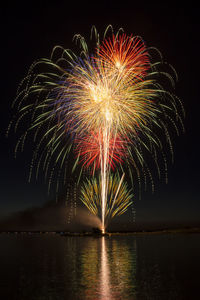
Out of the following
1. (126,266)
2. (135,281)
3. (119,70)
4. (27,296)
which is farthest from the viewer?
(119,70)

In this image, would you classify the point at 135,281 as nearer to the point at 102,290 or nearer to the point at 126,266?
the point at 102,290

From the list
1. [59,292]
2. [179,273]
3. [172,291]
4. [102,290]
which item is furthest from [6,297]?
[179,273]

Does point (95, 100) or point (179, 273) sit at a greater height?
point (95, 100)

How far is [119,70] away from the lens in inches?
1524

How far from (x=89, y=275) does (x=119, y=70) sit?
22225mm

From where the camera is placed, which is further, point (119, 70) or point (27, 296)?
point (119, 70)

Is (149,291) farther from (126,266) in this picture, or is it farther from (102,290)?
(126,266)

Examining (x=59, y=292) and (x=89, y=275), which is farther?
(x=89, y=275)

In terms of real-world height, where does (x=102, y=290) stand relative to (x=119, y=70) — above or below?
below

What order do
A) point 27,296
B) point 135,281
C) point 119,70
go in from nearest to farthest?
point 27,296 < point 135,281 < point 119,70

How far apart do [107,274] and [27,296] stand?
26.6ft

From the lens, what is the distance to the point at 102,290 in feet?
63.9

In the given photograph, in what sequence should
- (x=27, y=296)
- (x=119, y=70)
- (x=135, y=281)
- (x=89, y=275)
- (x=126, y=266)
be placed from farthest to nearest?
(x=119, y=70), (x=126, y=266), (x=89, y=275), (x=135, y=281), (x=27, y=296)

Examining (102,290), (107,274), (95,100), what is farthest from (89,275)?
(95,100)
